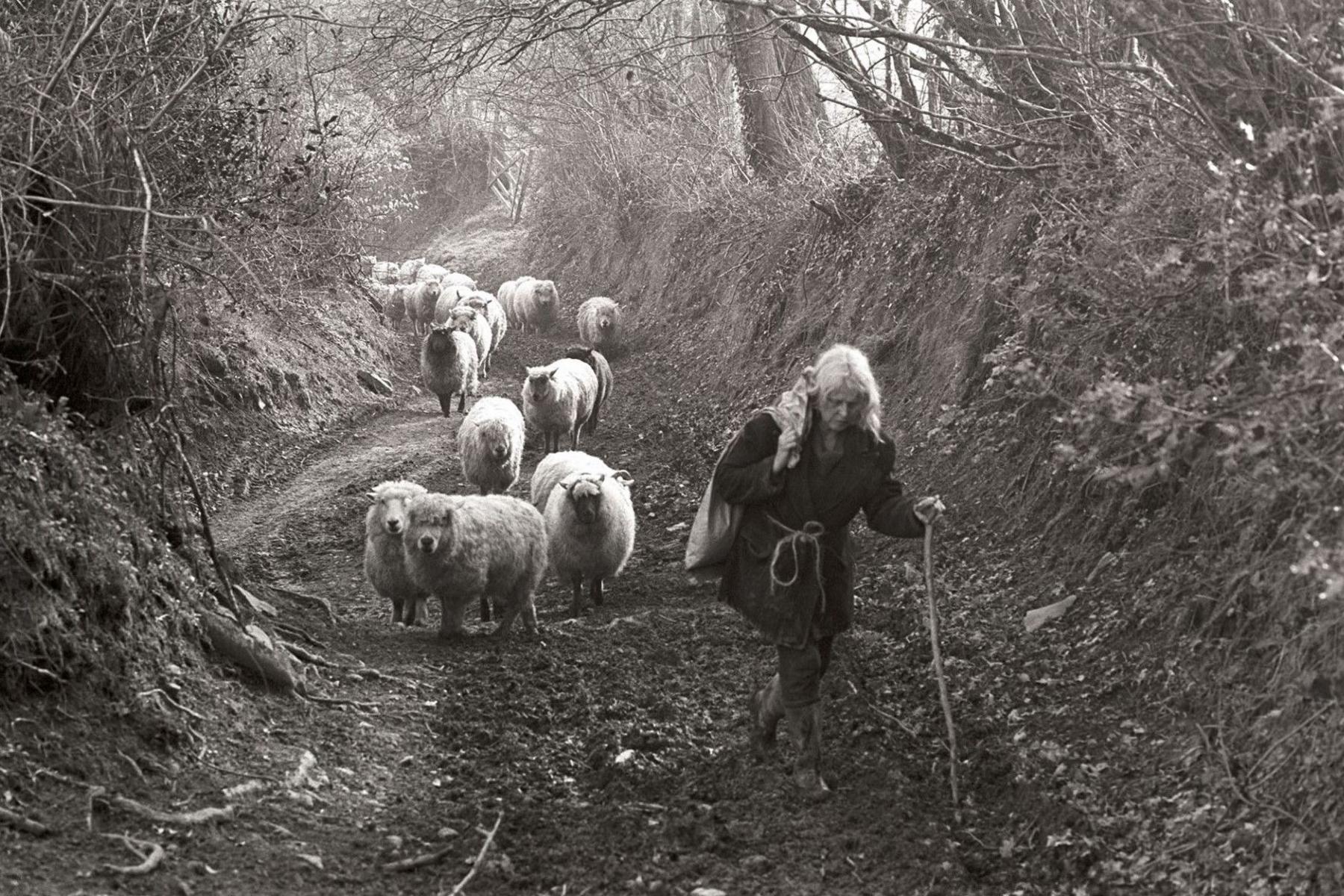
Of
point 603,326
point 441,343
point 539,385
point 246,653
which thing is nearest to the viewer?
point 246,653

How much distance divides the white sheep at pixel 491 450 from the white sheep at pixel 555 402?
1446 millimetres

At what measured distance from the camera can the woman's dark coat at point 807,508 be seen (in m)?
6.15

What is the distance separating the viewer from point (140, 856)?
5.06 m

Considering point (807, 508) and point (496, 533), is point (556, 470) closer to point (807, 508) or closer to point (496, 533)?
point (496, 533)

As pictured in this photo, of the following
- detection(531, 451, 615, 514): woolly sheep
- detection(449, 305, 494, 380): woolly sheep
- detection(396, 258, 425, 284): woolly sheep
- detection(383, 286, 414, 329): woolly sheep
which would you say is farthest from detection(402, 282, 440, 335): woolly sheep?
detection(531, 451, 615, 514): woolly sheep

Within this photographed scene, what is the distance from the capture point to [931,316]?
38.9ft

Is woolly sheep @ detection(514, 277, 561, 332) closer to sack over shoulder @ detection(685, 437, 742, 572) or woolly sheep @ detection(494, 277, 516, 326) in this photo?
woolly sheep @ detection(494, 277, 516, 326)

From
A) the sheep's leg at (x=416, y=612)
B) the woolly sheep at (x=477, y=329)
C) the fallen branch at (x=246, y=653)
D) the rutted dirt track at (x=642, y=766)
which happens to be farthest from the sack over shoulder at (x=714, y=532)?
the woolly sheep at (x=477, y=329)

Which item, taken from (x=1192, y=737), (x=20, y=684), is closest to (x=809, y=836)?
(x=1192, y=737)

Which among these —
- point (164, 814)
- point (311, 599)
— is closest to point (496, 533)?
point (311, 599)

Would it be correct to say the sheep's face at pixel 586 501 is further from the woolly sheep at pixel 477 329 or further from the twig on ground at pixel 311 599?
the woolly sheep at pixel 477 329

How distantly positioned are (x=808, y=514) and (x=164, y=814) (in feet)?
10.3

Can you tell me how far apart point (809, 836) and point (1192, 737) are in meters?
1.73

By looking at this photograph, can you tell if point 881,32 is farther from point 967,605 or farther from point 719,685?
point 719,685
